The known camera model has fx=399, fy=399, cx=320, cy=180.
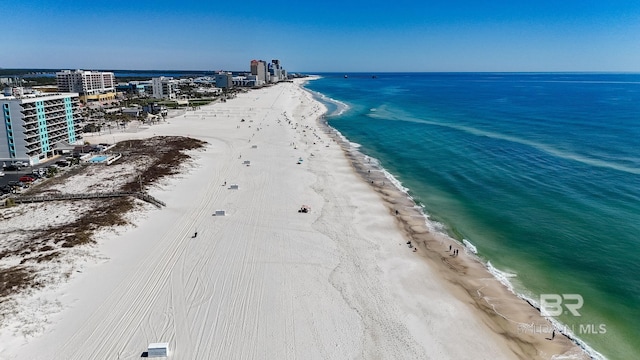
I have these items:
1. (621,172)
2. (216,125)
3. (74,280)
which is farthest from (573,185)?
(216,125)

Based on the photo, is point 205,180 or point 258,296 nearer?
point 258,296

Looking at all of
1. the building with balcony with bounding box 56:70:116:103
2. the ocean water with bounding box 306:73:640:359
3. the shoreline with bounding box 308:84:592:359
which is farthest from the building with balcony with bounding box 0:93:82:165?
the building with balcony with bounding box 56:70:116:103

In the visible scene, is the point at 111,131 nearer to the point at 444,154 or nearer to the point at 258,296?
the point at 444,154

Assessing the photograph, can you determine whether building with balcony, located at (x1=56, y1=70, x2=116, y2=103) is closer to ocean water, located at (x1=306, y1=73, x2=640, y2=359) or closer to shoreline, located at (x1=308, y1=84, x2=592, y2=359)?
ocean water, located at (x1=306, y1=73, x2=640, y2=359)

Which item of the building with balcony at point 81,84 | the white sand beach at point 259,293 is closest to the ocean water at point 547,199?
the white sand beach at point 259,293
